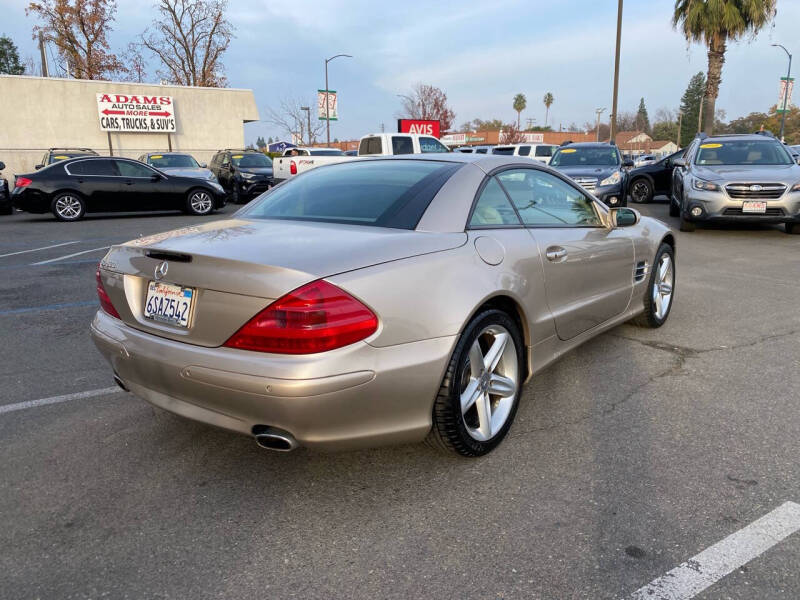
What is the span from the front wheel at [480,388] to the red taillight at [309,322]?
53 centimetres

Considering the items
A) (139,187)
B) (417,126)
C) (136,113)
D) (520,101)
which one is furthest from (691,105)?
(139,187)

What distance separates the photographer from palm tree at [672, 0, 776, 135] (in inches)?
904

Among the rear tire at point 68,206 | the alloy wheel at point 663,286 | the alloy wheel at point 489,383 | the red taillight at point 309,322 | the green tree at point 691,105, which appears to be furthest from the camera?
the green tree at point 691,105

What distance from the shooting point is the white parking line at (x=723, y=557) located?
2.01 m

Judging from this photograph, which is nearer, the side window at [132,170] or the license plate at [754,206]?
the license plate at [754,206]

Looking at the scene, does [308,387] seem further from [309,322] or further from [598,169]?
[598,169]

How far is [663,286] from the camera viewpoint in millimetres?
5137

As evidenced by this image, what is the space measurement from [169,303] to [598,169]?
11.9m

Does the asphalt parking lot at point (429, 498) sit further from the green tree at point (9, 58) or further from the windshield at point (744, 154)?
the green tree at point (9, 58)

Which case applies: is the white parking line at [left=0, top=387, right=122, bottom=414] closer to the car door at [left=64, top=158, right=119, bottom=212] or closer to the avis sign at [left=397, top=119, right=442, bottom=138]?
the car door at [left=64, top=158, right=119, bottom=212]

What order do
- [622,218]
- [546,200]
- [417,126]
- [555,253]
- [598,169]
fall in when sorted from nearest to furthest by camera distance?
[555,253]
[546,200]
[622,218]
[598,169]
[417,126]

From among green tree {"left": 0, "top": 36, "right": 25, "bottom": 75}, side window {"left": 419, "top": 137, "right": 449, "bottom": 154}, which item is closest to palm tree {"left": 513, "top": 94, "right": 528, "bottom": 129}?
green tree {"left": 0, "top": 36, "right": 25, "bottom": 75}

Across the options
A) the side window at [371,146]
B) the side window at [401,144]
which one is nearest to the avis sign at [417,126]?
the side window at [371,146]

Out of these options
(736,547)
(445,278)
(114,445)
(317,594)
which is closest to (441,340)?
(445,278)
